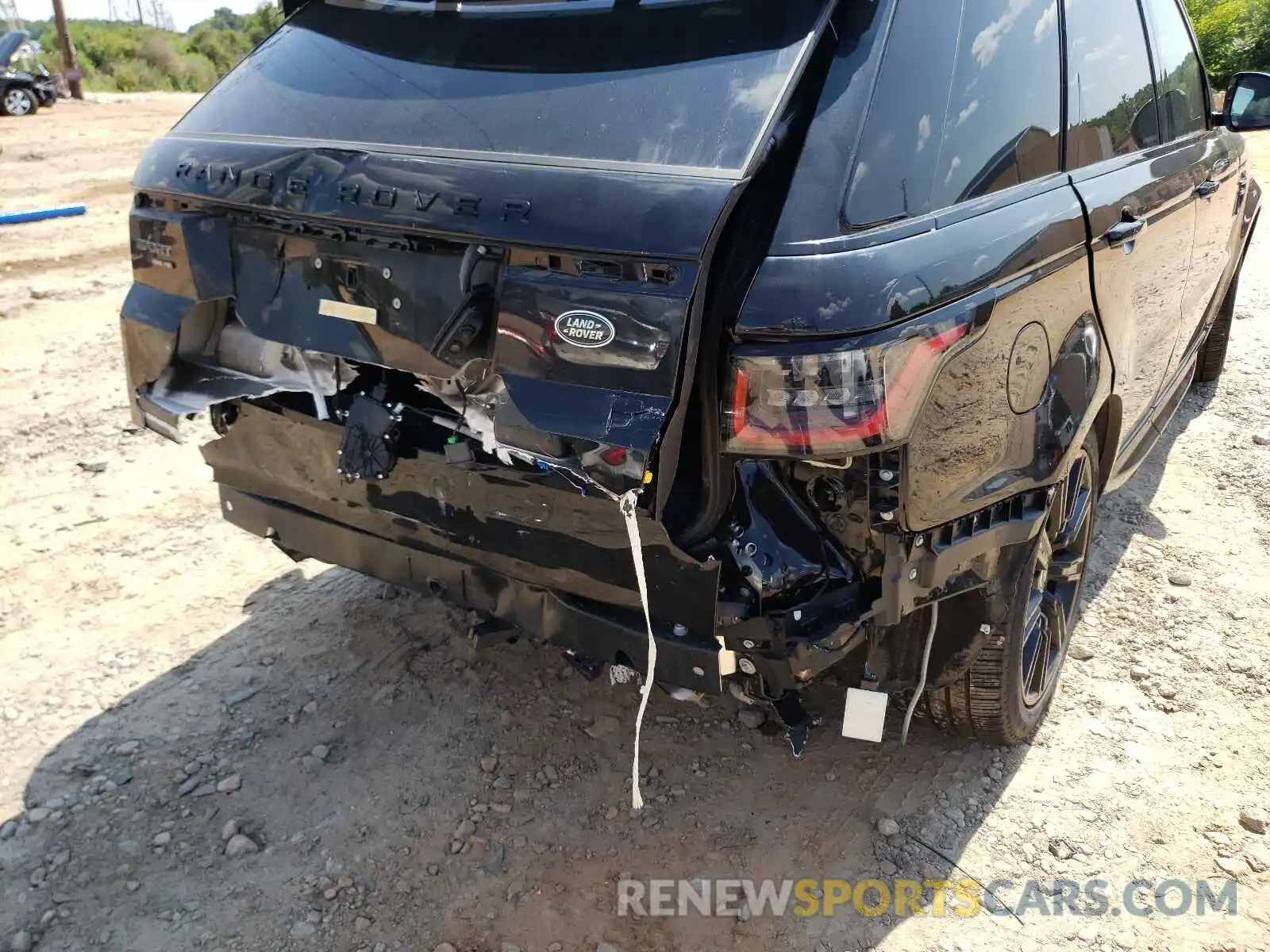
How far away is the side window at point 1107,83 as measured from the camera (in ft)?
8.77

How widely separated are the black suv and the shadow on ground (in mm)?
459

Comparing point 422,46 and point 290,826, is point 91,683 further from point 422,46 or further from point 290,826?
point 422,46

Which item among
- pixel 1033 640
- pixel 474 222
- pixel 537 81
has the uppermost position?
pixel 537 81

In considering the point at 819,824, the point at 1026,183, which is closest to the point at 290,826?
the point at 819,824

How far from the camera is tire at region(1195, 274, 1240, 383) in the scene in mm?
5270

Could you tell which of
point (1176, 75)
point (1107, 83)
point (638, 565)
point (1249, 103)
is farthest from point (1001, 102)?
point (1249, 103)

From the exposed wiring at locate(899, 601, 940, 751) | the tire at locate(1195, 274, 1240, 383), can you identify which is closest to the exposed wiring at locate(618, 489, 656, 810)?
the exposed wiring at locate(899, 601, 940, 751)

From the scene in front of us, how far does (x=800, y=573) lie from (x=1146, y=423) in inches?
82.6

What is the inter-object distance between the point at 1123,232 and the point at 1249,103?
7.26ft

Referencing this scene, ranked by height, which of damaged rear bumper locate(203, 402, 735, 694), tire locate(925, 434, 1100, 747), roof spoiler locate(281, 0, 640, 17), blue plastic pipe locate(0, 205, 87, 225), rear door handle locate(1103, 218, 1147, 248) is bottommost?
tire locate(925, 434, 1100, 747)

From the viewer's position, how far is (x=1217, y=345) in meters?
5.40

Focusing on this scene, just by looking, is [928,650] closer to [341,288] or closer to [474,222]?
[474,222]
